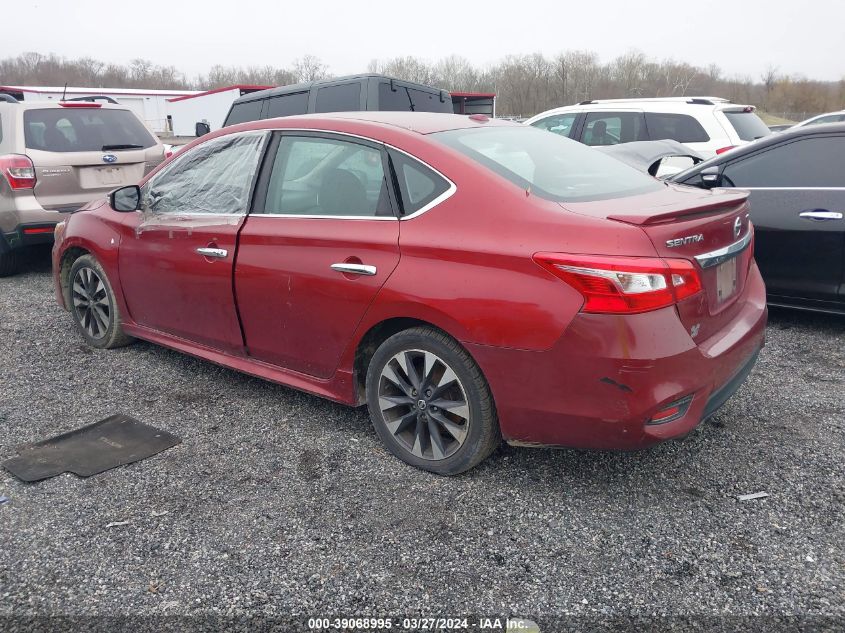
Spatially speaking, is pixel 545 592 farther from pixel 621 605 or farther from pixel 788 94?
Result: pixel 788 94

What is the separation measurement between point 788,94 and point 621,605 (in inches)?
2808

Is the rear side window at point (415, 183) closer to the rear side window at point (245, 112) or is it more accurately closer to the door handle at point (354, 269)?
the door handle at point (354, 269)

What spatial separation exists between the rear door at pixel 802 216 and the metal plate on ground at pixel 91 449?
4.25 m

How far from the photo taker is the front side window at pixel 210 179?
3.89m

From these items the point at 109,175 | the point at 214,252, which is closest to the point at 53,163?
the point at 109,175

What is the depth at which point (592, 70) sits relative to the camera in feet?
225

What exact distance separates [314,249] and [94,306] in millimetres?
2403

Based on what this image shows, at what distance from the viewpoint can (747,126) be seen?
333 inches

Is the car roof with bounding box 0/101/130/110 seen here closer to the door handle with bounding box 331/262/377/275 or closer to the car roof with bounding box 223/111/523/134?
the car roof with bounding box 223/111/523/134

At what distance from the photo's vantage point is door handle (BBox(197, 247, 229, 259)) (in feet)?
12.6

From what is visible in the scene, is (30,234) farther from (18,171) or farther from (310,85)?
(310,85)

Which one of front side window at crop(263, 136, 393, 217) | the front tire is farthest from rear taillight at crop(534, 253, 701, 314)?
front side window at crop(263, 136, 393, 217)

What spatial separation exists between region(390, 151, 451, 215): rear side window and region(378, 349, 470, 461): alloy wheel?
0.67 meters

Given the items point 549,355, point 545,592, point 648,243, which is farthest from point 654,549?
point 648,243
